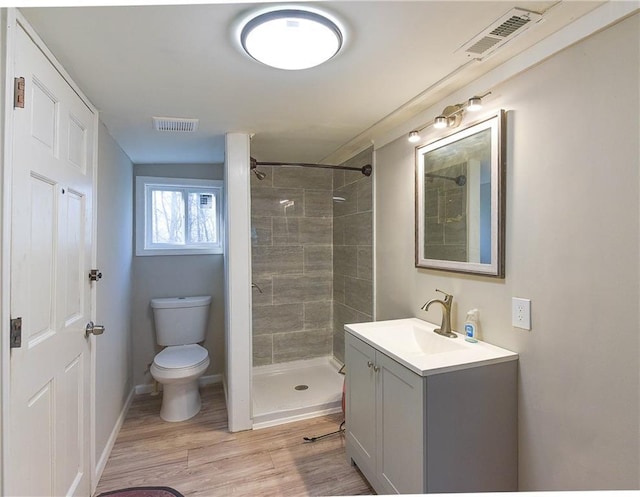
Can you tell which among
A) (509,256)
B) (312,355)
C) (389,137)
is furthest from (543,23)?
(312,355)

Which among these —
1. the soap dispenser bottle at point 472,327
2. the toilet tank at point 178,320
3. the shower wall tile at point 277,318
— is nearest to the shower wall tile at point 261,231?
the shower wall tile at point 277,318

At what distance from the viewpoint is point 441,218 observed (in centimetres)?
191

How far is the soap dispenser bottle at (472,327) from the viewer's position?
166 centimetres

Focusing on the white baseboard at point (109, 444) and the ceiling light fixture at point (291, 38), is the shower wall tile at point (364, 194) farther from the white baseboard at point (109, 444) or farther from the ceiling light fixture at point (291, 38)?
Answer: the white baseboard at point (109, 444)

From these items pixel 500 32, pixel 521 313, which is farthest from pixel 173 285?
pixel 500 32

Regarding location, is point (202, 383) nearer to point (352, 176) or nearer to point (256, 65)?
point (352, 176)

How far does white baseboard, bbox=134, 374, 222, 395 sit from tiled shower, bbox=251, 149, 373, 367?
40cm

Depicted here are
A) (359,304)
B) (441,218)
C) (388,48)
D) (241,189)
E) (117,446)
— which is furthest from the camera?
(359,304)

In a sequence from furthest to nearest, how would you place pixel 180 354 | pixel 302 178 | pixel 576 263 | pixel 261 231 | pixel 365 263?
A: pixel 302 178
pixel 261 231
pixel 365 263
pixel 180 354
pixel 576 263

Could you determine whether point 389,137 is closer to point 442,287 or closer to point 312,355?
point 442,287

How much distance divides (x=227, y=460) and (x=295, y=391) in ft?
3.16

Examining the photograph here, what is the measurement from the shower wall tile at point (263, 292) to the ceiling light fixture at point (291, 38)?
2.31 metres

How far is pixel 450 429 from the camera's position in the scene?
1.34 m

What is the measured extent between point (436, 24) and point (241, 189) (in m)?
1.60
